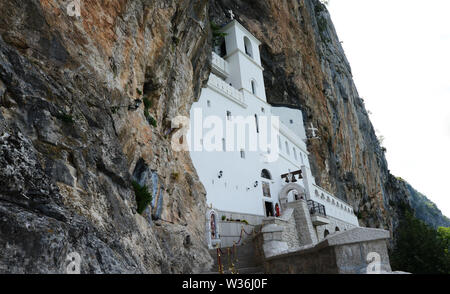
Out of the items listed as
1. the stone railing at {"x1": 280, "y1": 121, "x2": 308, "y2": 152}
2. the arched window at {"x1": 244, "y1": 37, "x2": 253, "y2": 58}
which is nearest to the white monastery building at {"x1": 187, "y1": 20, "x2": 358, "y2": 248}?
the arched window at {"x1": 244, "y1": 37, "x2": 253, "y2": 58}

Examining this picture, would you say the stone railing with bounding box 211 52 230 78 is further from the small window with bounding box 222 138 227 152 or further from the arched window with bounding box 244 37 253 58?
the small window with bounding box 222 138 227 152

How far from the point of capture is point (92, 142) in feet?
21.5

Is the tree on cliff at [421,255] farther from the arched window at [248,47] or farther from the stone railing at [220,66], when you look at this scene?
the arched window at [248,47]

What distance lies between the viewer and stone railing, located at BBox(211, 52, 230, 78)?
26.2 m

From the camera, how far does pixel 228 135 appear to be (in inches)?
843

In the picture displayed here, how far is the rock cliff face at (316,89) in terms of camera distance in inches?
1265

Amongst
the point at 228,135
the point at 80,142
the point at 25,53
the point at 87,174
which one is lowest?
the point at 87,174

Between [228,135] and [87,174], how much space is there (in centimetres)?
1593

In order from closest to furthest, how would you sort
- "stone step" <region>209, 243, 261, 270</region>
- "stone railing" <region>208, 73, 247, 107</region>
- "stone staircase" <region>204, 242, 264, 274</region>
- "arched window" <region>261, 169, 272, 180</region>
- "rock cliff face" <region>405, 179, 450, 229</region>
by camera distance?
"stone staircase" <region>204, 242, 264, 274</region> → "stone step" <region>209, 243, 261, 270</region> → "stone railing" <region>208, 73, 247, 107</region> → "arched window" <region>261, 169, 272, 180</region> → "rock cliff face" <region>405, 179, 450, 229</region>

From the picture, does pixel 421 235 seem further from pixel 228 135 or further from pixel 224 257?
pixel 224 257

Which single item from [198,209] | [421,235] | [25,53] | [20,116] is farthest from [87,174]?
[421,235]

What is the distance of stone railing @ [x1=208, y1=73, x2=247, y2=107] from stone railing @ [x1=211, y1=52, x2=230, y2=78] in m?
3.07

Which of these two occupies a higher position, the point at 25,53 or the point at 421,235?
the point at 25,53

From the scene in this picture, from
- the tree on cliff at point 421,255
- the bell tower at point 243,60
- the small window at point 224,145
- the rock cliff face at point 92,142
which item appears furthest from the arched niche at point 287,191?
the rock cliff face at point 92,142
